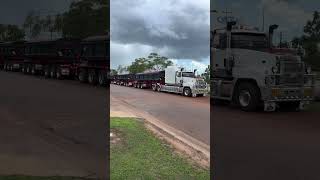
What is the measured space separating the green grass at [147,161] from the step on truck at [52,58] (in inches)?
90.3

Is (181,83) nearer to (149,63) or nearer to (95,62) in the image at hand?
(95,62)

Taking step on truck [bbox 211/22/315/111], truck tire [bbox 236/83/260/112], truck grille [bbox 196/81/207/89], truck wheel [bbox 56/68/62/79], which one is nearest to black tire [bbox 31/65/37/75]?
truck wheel [bbox 56/68/62/79]

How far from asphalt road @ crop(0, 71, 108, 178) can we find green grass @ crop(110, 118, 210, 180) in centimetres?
64

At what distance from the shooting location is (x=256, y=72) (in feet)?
46.2

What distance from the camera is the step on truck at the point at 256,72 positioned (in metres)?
14.0

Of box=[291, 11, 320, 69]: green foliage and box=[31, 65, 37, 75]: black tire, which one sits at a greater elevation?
box=[291, 11, 320, 69]: green foliage

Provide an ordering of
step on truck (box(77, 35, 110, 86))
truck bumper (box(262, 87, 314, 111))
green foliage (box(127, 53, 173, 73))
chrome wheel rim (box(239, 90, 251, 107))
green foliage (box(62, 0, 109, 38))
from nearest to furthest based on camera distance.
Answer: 1. green foliage (box(62, 0, 109, 38))
2. step on truck (box(77, 35, 110, 86))
3. truck bumper (box(262, 87, 314, 111))
4. chrome wheel rim (box(239, 90, 251, 107))
5. green foliage (box(127, 53, 173, 73))

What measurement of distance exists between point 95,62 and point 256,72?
16.2 feet

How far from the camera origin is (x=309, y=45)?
1374 cm

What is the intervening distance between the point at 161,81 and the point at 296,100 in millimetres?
23287

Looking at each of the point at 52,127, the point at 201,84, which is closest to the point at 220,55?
the point at 52,127

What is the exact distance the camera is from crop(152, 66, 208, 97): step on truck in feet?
104

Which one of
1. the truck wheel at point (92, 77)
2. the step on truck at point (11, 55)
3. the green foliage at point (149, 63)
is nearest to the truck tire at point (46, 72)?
the step on truck at point (11, 55)

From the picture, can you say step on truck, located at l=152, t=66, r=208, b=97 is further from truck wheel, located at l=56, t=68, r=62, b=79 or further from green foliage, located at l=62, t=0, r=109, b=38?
green foliage, located at l=62, t=0, r=109, b=38
